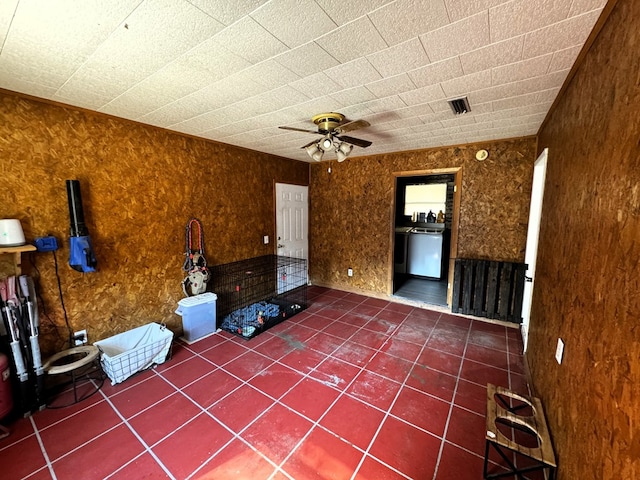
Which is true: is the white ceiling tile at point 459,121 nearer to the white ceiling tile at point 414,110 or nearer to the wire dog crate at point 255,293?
the white ceiling tile at point 414,110

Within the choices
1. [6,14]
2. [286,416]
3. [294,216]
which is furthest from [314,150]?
[294,216]

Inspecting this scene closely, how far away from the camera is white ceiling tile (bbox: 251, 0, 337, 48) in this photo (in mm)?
1154

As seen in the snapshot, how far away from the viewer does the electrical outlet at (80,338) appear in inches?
95.9

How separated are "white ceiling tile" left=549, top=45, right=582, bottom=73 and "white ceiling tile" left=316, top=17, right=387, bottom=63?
1012mm

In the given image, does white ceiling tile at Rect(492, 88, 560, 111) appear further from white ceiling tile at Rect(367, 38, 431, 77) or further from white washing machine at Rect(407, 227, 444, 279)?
white washing machine at Rect(407, 227, 444, 279)

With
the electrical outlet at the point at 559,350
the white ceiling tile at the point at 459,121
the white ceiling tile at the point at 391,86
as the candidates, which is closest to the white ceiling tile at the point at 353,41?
the white ceiling tile at the point at 391,86

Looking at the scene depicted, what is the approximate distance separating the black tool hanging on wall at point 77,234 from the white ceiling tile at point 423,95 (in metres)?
2.85

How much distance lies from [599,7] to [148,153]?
351cm

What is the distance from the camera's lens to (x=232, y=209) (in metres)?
3.81

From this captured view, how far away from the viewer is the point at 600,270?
110cm

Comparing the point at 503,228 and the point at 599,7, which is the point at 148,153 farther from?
the point at 503,228

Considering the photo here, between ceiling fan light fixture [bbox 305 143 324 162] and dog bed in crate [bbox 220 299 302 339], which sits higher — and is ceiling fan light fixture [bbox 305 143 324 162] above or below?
above

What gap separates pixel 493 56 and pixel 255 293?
3959 millimetres

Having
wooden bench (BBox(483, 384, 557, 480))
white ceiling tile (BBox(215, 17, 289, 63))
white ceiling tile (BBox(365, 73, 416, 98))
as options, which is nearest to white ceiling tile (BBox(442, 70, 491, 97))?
white ceiling tile (BBox(365, 73, 416, 98))
